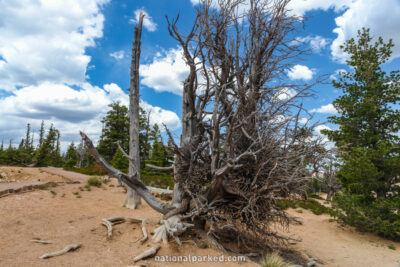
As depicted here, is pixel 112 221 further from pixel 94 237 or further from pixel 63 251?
pixel 63 251

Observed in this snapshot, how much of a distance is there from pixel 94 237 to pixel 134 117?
206 inches

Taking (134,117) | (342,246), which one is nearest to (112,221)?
(134,117)

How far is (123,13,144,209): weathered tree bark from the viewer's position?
893 cm

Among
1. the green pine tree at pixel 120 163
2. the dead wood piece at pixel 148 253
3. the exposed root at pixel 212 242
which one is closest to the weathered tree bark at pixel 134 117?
the exposed root at pixel 212 242

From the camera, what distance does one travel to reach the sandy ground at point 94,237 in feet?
13.8

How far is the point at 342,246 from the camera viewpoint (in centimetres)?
853

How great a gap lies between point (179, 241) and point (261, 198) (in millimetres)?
1995

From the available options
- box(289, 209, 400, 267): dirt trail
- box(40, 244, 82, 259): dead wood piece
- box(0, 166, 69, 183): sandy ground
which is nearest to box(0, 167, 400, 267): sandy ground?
box(289, 209, 400, 267): dirt trail

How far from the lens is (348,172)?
33.5ft

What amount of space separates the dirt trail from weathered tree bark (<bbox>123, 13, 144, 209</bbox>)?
609 cm

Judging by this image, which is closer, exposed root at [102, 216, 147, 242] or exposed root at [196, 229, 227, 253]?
exposed root at [196, 229, 227, 253]

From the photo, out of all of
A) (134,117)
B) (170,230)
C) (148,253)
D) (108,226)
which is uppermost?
(134,117)

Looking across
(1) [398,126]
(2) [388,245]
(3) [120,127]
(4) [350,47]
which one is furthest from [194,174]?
(3) [120,127]

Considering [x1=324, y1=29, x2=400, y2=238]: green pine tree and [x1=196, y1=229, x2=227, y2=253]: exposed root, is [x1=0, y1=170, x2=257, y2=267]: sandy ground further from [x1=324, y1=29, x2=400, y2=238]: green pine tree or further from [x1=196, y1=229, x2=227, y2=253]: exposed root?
[x1=324, y1=29, x2=400, y2=238]: green pine tree
